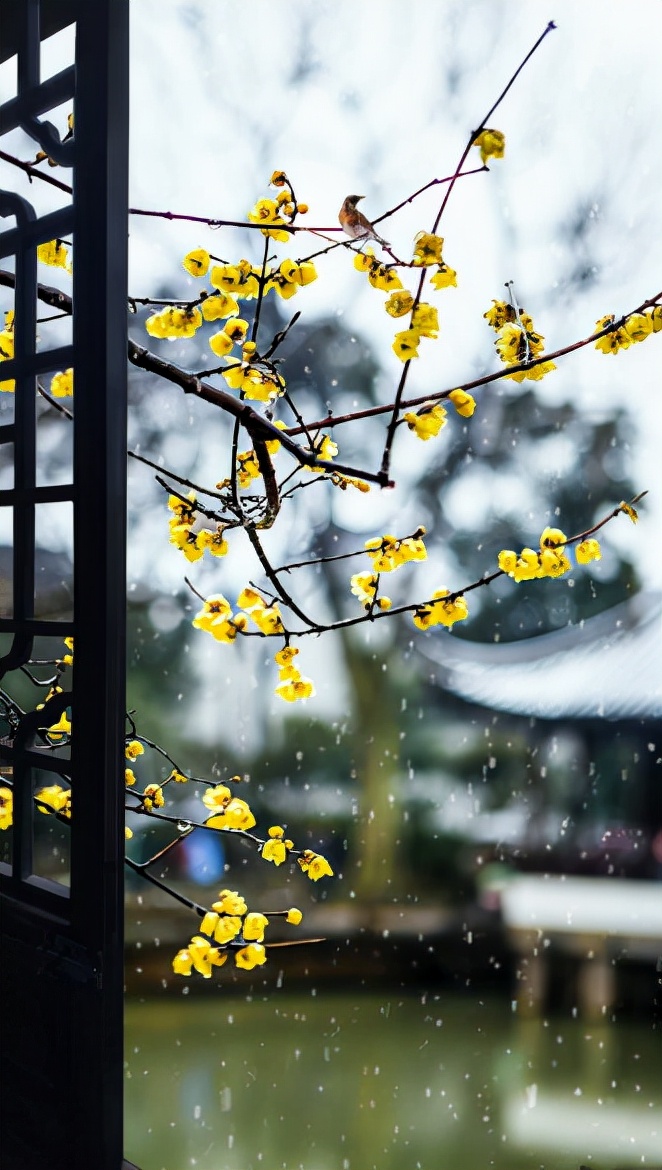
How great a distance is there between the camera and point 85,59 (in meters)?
0.53

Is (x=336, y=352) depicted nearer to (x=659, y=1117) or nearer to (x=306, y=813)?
(x=306, y=813)

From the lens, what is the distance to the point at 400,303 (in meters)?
0.55

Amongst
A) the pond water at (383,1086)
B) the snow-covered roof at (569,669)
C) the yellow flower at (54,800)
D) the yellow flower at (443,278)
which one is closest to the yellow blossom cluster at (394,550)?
the yellow flower at (443,278)

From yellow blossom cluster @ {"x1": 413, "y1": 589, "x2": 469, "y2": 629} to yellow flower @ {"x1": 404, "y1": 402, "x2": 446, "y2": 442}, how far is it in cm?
19

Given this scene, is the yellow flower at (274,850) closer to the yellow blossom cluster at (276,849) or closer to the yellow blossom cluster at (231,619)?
the yellow blossom cluster at (276,849)

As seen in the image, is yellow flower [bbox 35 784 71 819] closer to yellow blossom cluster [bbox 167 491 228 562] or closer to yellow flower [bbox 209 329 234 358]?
yellow blossom cluster [bbox 167 491 228 562]

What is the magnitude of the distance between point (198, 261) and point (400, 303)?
191 mm

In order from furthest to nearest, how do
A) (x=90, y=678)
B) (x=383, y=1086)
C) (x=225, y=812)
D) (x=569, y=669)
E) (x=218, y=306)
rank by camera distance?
(x=569, y=669) < (x=383, y=1086) < (x=225, y=812) < (x=218, y=306) < (x=90, y=678)

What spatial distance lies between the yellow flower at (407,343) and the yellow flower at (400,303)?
0.02m

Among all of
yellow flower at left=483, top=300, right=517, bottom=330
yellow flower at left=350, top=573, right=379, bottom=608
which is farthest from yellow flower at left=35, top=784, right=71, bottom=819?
yellow flower at left=483, top=300, right=517, bottom=330

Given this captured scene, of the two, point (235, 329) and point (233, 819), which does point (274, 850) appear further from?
point (235, 329)

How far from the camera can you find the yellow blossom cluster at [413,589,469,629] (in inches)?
28.5

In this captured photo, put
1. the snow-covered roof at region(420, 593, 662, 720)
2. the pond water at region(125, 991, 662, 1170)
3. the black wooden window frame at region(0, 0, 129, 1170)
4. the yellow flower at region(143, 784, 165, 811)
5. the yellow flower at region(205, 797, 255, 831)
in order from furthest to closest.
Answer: the snow-covered roof at region(420, 593, 662, 720), the pond water at region(125, 991, 662, 1170), the yellow flower at region(143, 784, 165, 811), the yellow flower at region(205, 797, 255, 831), the black wooden window frame at region(0, 0, 129, 1170)

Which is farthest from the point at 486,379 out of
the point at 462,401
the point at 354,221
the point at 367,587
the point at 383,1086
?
the point at 383,1086
